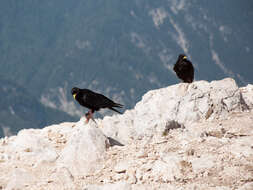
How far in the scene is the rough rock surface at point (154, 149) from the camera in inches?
424

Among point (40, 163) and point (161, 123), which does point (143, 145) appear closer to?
point (161, 123)

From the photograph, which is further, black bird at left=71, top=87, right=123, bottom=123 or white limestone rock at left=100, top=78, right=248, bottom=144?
white limestone rock at left=100, top=78, right=248, bottom=144

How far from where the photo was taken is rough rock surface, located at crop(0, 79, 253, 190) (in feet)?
35.3

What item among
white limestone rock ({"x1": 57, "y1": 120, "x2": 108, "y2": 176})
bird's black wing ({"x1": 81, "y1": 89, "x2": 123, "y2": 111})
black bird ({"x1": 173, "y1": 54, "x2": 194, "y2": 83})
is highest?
black bird ({"x1": 173, "y1": 54, "x2": 194, "y2": 83})

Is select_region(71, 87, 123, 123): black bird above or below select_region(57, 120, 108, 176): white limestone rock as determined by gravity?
above

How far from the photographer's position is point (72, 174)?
467 inches

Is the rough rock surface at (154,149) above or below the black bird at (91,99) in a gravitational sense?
below

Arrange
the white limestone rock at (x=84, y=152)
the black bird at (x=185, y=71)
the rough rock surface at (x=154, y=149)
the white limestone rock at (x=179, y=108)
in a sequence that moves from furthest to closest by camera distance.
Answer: the black bird at (x=185, y=71) < the white limestone rock at (x=179, y=108) < the white limestone rock at (x=84, y=152) < the rough rock surface at (x=154, y=149)

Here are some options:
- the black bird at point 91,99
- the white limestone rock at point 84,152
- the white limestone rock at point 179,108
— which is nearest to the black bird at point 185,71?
the white limestone rock at point 179,108

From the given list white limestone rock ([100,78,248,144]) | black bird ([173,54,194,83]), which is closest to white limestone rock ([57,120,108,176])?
white limestone rock ([100,78,248,144])

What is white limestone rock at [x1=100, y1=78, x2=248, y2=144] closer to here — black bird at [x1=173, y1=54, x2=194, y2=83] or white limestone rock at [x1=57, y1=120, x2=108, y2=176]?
white limestone rock at [x1=57, y1=120, x2=108, y2=176]

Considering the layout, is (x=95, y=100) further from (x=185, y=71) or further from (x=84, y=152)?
(x=185, y=71)

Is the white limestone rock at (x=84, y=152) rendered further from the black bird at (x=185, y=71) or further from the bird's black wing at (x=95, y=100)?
the black bird at (x=185, y=71)

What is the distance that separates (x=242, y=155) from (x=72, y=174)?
4.60m
